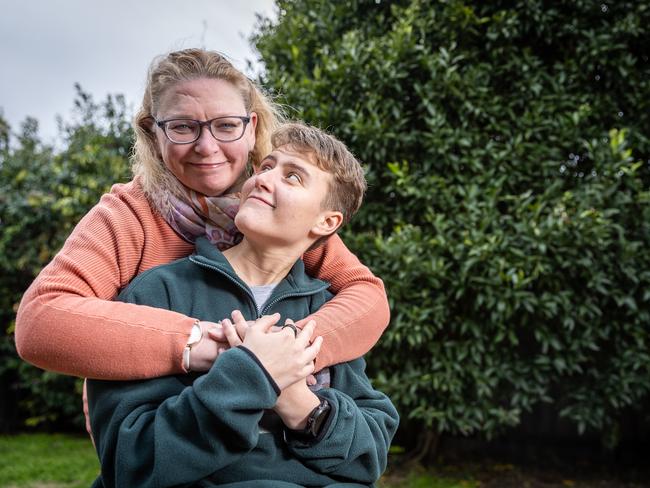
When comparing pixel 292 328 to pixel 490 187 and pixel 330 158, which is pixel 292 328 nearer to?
pixel 330 158

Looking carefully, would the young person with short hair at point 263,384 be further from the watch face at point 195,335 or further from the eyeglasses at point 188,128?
the eyeglasses at point 188,128

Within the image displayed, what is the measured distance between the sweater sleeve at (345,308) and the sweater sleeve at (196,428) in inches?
12.1

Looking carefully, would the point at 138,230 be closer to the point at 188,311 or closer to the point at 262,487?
the point at 188,311

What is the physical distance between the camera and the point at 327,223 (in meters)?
2.03

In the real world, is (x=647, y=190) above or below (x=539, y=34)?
below

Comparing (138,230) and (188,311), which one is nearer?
(188,311)

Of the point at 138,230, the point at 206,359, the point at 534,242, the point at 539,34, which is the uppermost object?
the point at 539,34

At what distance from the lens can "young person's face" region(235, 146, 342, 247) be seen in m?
1.84

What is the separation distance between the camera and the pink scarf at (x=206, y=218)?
2053 mm

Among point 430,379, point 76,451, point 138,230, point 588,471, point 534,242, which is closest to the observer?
point 138,230

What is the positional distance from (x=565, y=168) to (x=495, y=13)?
1268 millimetres

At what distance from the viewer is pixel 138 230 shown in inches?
76.5

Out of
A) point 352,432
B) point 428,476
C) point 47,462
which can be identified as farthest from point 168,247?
point 47,462

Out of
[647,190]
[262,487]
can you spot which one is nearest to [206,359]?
[262,487]
